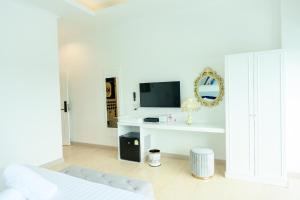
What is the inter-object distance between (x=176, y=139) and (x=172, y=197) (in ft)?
4.80

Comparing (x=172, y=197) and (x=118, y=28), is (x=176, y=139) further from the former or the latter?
(x=118, y=28)

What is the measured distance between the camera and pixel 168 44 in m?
3.73

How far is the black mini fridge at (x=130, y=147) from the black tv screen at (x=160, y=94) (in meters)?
0.69

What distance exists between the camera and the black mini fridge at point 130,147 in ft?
11.9

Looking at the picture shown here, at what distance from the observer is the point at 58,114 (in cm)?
374

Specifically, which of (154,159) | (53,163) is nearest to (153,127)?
(154,159)

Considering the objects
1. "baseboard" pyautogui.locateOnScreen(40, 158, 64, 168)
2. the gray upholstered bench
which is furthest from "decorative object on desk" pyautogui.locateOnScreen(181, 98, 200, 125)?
"baseboard" pyautogui.locateOnScreen(40, 158, 64, 168)

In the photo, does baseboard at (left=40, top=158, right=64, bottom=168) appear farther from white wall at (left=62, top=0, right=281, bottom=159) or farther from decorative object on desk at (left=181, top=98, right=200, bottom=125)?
decorative object on desk at (left=181, top=98, right=200, bottom=125)

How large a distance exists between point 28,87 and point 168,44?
2.49 m

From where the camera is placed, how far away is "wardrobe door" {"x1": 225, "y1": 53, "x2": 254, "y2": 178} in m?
2.70

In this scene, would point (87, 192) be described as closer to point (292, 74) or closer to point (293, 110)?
point (293, 110)

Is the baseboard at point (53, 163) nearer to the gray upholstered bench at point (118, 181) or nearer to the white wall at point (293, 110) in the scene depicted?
the gray upholstered bench at point (118, 181)

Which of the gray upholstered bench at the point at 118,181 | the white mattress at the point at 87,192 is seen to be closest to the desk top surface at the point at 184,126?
the gray upholstered bench at the point at 118,181

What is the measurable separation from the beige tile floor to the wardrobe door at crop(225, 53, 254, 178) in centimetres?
23
